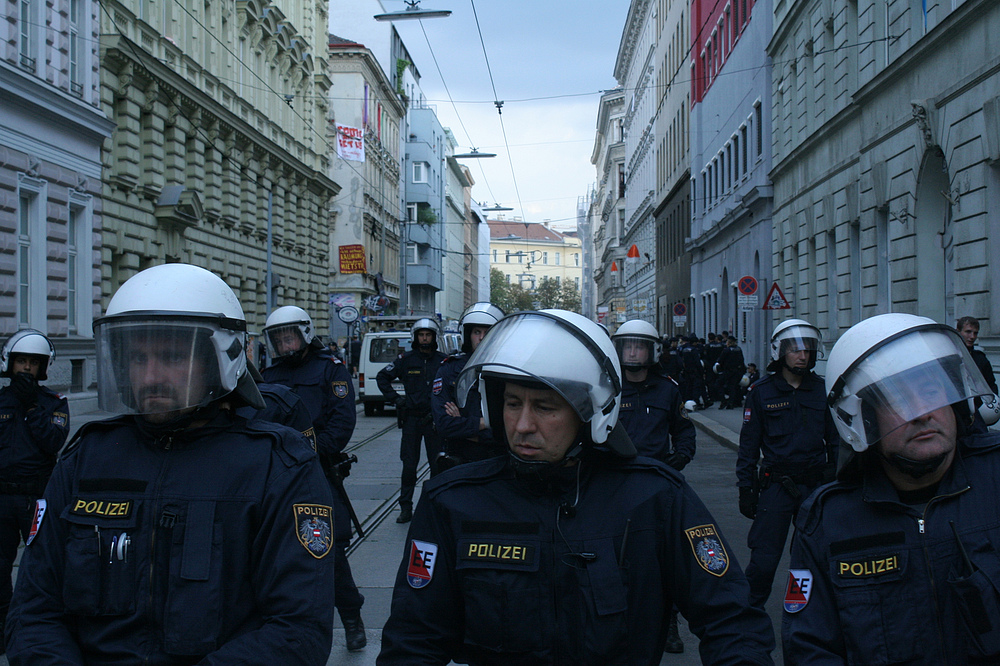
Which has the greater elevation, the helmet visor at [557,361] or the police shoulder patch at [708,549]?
the helmet visor at [557,361]

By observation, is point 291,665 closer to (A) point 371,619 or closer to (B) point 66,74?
(A) point 371,619

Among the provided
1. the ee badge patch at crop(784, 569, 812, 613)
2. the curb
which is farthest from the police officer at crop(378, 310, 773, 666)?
the curb

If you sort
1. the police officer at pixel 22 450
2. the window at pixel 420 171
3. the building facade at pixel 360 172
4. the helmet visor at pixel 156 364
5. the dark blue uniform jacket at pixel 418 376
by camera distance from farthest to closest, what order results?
the window at pixel 420 171
the building facade at pixel 360 172
the dark blue uniform jacket at pixel 418 376
the police officer at pixel 22 450
the helmet visor at pixel 156 364

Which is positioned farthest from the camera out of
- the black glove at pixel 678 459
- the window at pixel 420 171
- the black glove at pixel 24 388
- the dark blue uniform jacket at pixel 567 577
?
the window at pixel 420 171

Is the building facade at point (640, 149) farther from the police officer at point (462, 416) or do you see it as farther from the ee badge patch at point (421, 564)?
the ee badge patch at point (421, 564)

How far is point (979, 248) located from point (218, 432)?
1245 centimetres

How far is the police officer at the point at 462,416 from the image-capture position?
672cm

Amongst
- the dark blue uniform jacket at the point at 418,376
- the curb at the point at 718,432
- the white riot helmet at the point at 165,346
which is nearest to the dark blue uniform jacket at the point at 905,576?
the white riot helmet at the point at 165,346

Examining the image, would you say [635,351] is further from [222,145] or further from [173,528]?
[222,145]

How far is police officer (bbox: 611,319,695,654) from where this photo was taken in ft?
21.1

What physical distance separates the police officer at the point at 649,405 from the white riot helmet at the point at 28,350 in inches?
141

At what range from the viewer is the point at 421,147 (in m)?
69.5

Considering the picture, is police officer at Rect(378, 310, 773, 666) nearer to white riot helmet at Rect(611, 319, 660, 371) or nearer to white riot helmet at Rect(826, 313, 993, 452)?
white riot helmet at Rect(826, 313, 993, 452)

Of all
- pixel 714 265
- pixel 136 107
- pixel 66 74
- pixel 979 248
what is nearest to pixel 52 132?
pixel 66 74
